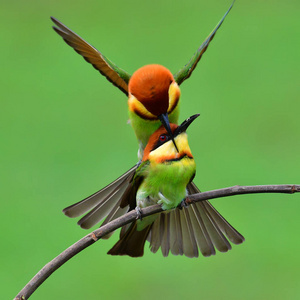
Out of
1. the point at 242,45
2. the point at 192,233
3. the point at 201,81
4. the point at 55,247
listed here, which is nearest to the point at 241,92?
the point at 201,81

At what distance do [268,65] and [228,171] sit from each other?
1.27 m

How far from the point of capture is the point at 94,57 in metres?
1.67

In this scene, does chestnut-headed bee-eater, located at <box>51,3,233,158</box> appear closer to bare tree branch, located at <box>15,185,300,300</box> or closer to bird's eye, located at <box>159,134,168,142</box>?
bird's eye, located at <box>159,134,168,142</box>

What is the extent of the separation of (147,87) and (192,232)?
12.2 inches

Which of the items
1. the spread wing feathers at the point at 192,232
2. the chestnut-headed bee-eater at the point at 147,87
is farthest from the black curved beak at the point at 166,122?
the spread wing feathers at the point at 192,232

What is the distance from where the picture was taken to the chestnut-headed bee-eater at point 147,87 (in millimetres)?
1451

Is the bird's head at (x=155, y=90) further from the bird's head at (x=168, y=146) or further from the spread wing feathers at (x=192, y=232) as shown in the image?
the spread wing feathers at (x=192, y=232)

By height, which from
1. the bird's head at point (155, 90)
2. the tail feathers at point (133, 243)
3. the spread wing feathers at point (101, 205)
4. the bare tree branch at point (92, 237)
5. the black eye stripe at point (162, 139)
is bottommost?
the bare tree branch at point (92, 237)

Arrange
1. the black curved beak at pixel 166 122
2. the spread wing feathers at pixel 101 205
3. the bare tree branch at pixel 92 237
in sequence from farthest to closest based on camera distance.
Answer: the spread wing feathers at pixel 101 205, the black curved beak at pixel 166 122, the bare tree branch at pixel 92 237

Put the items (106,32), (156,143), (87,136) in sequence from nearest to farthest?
(156,143) → (87,136) → (106,32)

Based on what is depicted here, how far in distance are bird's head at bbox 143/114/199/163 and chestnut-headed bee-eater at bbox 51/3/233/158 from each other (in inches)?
0.7

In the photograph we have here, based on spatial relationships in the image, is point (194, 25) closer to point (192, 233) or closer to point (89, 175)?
point (89, 175)

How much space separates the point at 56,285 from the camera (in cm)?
325

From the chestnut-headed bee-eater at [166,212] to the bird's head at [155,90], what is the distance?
39 millimetres
